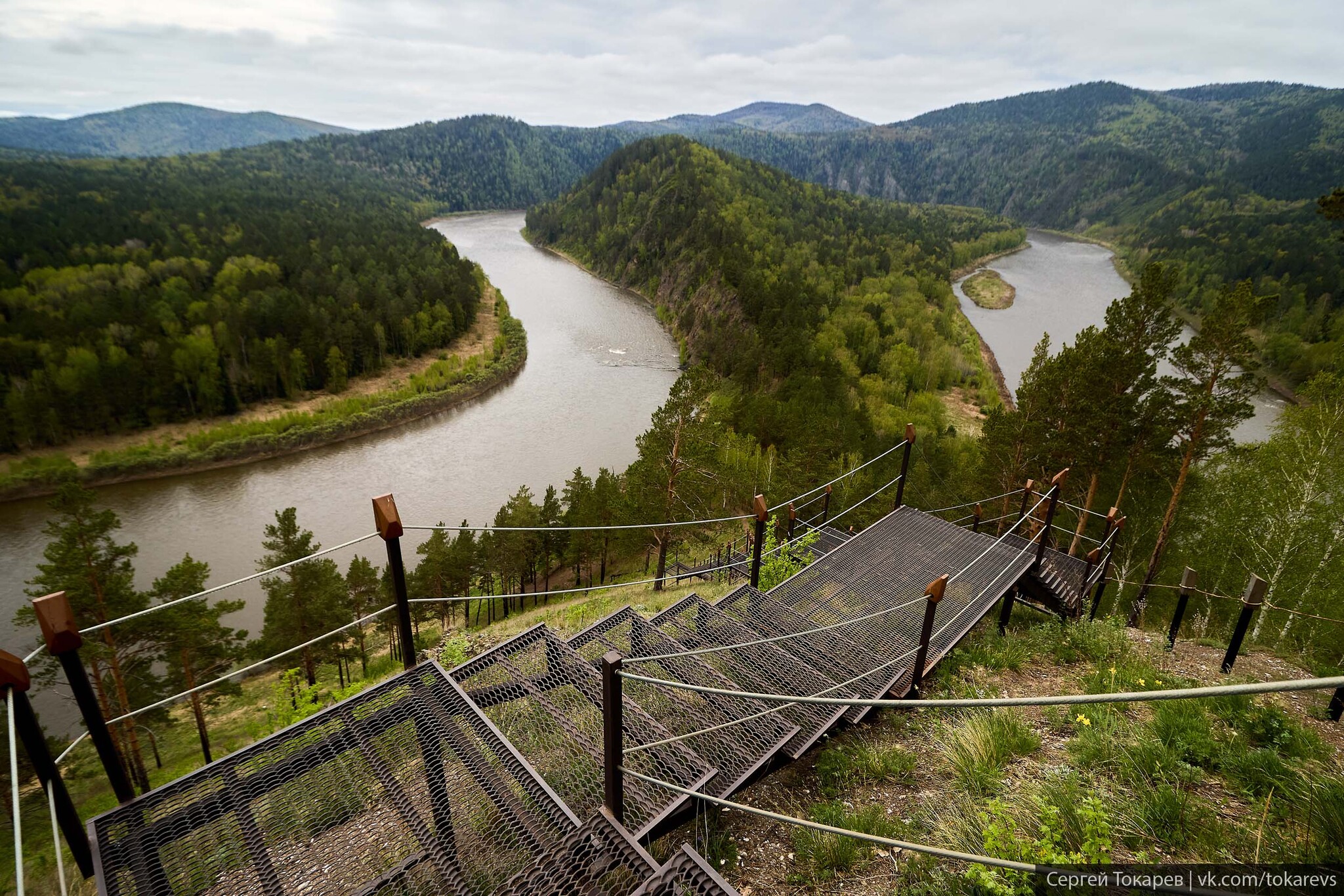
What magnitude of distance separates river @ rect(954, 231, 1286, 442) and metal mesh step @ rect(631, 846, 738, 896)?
39.1m

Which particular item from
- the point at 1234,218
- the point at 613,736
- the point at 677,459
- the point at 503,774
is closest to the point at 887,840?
the point at 613,736

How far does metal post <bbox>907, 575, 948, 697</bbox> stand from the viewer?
557cm

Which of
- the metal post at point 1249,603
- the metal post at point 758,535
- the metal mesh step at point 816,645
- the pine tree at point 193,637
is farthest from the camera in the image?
the pine tree at point 193,637

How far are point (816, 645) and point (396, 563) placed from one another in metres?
4.41

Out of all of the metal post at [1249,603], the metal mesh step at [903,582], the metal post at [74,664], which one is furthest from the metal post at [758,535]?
the metal post at [74,664]

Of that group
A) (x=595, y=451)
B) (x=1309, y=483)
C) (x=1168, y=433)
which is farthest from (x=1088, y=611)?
(x=595, y=451)

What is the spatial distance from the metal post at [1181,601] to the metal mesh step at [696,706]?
6.22 meters

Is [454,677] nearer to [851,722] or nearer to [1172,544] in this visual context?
[851,722]

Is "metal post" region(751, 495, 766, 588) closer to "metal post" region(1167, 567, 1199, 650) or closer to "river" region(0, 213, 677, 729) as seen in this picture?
"metal post" region(1167, 567, 1199, 650)

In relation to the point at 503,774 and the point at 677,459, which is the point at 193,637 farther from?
the point at 503,774

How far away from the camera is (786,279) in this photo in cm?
7038

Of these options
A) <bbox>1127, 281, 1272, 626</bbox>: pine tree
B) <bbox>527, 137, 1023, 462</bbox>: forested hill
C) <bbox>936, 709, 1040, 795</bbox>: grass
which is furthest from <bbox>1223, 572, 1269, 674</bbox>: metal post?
<bbox>527, 137, 1023, 462</bbox>: forested hill

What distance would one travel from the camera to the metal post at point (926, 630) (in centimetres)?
557

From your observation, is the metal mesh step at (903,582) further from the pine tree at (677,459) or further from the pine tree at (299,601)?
the pine tree at (299,601)
